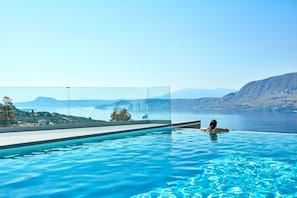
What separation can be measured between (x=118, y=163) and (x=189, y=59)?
1534 cm

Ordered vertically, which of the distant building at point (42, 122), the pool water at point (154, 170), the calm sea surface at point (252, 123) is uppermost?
the distant building at point (42, 122)

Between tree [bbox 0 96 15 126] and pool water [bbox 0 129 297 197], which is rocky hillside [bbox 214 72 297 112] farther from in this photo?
tree [bbox 0 96 15 126]

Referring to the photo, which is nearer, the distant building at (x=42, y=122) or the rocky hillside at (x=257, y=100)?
the distant building at (x=42, y=122)

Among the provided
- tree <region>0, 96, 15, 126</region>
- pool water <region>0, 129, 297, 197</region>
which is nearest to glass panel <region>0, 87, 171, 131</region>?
tree <region>0, 96, 15, 126</region>

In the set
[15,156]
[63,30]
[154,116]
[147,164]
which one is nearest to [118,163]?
[147,164]

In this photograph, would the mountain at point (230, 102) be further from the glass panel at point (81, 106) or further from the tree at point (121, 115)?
the tree at point (121, 115)

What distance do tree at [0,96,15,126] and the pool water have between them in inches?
142

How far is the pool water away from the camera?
396 cm

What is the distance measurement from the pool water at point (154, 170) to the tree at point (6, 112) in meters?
3.61

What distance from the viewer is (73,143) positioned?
7969mm

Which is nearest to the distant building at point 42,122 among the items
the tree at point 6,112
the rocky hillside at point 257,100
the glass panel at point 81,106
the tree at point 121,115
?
Answer: the glass panel at point 81,106

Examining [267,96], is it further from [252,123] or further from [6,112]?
[6,112]

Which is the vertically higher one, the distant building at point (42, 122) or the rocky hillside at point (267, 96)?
the rocky hillside at point (267, 96)

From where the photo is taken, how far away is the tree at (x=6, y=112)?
381 inches
